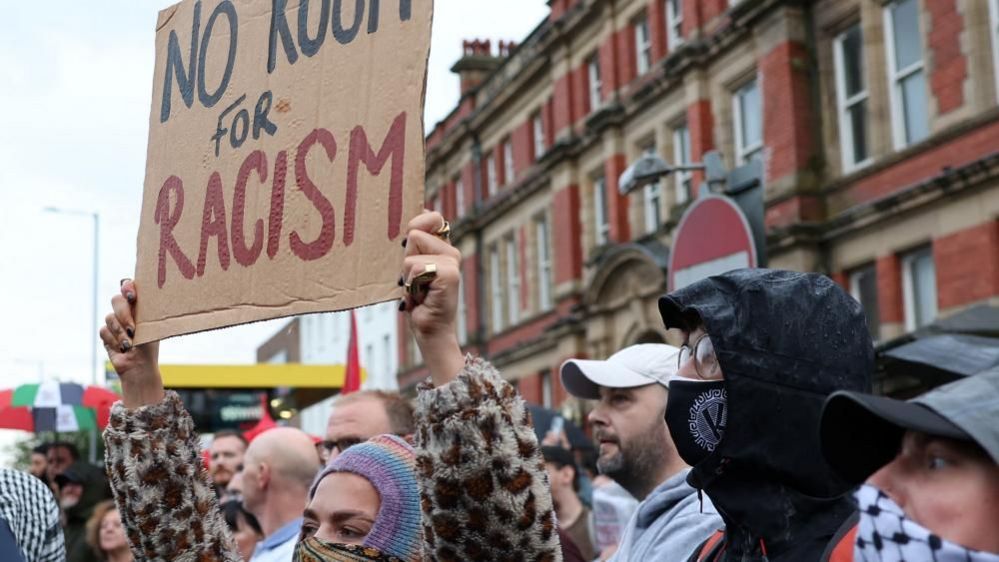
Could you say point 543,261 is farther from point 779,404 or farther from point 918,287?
point 779,404

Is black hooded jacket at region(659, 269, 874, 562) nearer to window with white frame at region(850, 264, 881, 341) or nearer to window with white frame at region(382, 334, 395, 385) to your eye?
window with white frame at region(850, 264, 881, 341)

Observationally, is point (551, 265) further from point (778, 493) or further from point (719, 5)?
point (778, 493)

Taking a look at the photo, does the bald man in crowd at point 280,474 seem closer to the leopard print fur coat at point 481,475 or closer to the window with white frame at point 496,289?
the leopard print fur coat at point 481,475

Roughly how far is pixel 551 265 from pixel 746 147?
9.95 meters

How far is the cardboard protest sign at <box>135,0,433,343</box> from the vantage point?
2.55 meters

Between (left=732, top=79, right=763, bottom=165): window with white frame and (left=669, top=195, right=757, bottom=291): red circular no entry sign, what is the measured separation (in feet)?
48.1

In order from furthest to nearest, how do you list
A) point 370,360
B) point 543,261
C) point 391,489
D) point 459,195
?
point 370,360, point 459,195, point 543,261, point 391,489

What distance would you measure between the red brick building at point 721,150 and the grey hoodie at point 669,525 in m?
13.0

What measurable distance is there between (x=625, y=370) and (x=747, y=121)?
1842cm

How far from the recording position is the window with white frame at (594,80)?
2916cm

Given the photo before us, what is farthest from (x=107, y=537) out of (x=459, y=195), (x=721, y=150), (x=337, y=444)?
(x=459, y=195)

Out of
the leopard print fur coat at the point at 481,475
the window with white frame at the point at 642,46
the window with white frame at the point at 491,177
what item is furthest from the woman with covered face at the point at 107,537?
the window with white frame at the point at 491,177

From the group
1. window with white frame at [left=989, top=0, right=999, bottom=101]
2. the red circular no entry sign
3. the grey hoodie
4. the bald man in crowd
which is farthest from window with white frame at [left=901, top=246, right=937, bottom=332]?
the grey hoodie

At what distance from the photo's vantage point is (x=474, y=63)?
38875 mm
